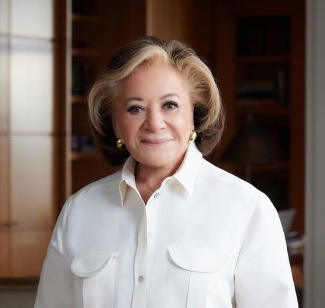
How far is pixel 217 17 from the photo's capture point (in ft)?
23.3

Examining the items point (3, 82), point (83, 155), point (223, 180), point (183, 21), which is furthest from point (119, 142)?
point (183, 21)

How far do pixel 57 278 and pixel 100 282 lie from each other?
16 cm

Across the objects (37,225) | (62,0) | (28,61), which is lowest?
(37,225)

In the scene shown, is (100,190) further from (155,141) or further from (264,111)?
(264,111)

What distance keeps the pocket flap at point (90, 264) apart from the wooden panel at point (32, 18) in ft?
14.2

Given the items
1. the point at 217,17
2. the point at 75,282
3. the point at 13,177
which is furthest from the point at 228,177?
the point at 217,17

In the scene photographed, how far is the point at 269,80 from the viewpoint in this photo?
24.0 feet

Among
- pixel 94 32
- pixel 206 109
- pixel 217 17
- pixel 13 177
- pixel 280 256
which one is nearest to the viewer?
pixel 280 256

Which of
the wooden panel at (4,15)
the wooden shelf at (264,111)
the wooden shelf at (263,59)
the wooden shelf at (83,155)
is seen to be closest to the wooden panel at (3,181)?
the wooden shelf at (83,155)

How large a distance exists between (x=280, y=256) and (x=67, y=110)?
177 inches

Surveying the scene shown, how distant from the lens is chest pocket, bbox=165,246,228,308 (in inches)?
Answer: 60.9

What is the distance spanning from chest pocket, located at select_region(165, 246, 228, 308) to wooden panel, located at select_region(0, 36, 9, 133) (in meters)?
4.31

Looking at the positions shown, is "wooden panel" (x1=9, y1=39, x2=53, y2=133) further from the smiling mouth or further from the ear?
the smiling mouth

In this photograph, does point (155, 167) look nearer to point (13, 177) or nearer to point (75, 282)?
point (75, 282)
